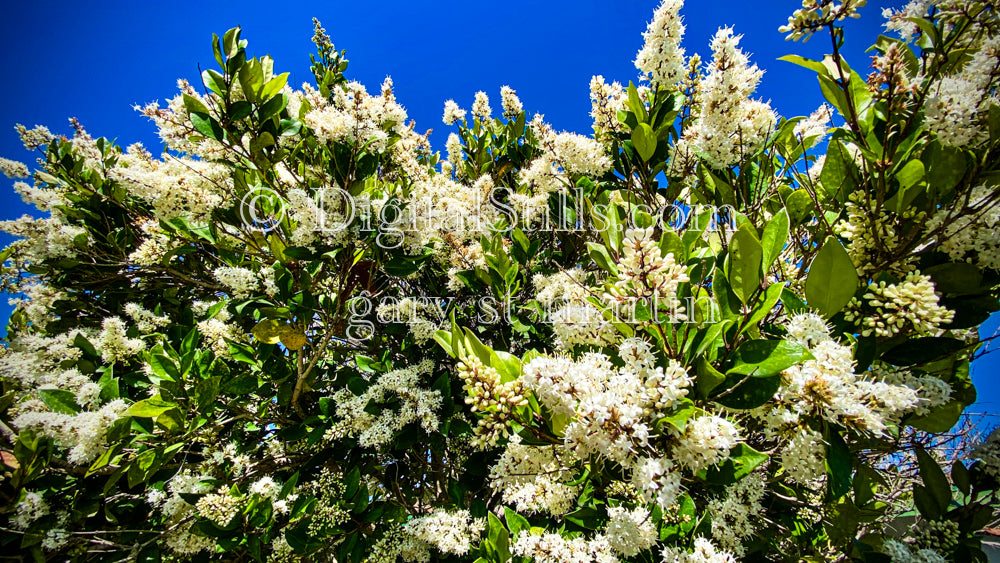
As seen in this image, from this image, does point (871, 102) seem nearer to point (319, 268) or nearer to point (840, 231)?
point (840, 231)

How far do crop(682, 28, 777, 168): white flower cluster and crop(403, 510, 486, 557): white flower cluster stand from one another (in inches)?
90.6

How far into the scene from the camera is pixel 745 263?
1241 mm

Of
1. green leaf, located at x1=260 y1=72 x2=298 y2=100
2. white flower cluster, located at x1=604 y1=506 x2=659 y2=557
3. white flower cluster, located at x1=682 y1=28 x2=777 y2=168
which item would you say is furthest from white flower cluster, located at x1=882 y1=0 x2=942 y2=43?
green leaf, located at x1=260 y1=72 x2=298 y2=100

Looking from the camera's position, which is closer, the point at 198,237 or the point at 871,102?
the point at 871,102

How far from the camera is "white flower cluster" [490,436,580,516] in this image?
1.57 m

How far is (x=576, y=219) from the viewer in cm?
274

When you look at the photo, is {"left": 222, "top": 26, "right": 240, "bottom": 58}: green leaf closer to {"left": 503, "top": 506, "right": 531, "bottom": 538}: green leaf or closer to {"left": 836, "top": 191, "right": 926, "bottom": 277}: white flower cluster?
{"left": 503, "top": 506, "right": 531, "bottom": 538}: green leaf

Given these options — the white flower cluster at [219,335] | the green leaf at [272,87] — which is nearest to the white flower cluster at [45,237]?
the white flower cluster at [219,335]

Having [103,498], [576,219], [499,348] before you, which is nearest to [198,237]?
[103,498]

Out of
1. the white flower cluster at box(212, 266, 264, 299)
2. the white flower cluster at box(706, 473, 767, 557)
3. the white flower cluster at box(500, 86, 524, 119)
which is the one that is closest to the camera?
the white flower cluster at box(706, 473, 767, 557)

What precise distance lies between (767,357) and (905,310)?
1.65 feet

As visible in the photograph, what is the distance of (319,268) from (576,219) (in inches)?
68.9

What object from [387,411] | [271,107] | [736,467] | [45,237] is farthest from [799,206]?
[45,237]

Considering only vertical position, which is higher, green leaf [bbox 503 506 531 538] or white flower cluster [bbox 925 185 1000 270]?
white flower cluster [bbox 925 185 1000 270]
